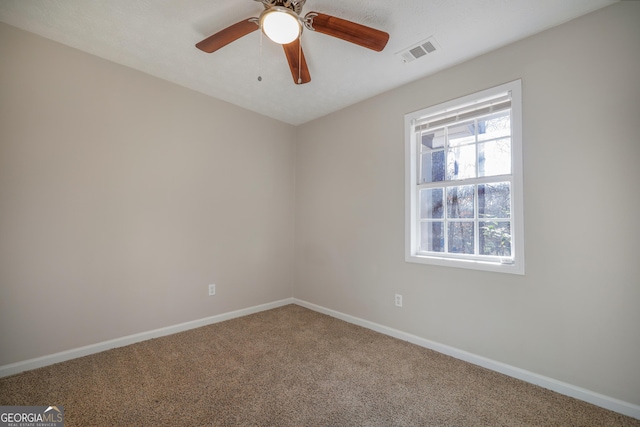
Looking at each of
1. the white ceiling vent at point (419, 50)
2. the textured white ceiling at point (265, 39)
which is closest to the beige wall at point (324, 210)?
the textured white ceiling at point (265, 39)

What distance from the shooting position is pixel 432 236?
272 cm

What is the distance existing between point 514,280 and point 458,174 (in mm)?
1007

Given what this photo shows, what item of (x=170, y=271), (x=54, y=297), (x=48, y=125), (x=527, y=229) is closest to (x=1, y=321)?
(x=54, y=297)

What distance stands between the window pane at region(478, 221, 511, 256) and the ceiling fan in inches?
66.8

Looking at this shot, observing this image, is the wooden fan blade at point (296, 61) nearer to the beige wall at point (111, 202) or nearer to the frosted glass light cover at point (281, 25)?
the frosted glass light cover at point (281, 25)

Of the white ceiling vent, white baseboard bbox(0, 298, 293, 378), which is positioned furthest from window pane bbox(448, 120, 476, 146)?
white baseboard bbox(0, 298, 293, 378)

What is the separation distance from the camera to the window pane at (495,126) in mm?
2275

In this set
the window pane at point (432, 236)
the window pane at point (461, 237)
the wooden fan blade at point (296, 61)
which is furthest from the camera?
the window pane at point (432, 236)

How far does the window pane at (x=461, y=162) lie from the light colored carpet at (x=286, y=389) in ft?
5.36

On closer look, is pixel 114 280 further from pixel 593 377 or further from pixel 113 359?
pixel 593 377

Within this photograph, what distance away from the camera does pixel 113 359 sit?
7.52ft

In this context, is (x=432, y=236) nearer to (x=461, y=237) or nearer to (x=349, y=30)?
(x=461, y=237)

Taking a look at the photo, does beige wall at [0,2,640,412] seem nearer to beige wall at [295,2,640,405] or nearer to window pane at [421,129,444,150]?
beige wall at [295,2,640,405]

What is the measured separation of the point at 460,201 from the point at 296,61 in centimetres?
186
